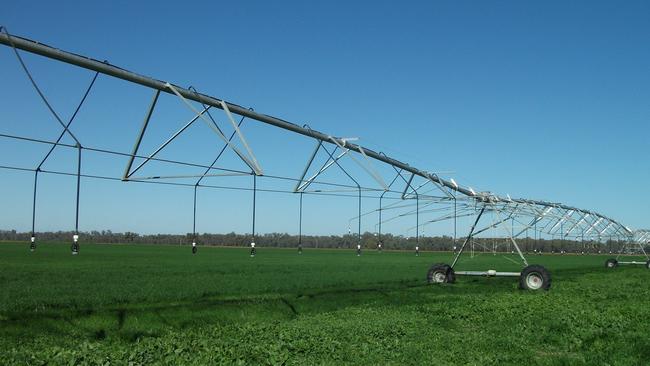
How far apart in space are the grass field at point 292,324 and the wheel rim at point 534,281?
108 inches

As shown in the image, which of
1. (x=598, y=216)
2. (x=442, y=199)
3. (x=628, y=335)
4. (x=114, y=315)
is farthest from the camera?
(x=598, y=216)

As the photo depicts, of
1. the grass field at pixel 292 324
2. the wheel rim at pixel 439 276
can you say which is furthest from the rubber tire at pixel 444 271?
the grass field at pixel 292 324

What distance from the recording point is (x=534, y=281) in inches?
956

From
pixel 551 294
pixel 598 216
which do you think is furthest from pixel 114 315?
pixel 598 216

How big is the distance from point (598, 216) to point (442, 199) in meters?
53.5

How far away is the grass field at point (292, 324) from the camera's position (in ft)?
33.4

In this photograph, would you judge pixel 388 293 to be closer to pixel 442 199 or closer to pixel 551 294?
pixel 551 294

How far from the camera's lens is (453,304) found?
17781mm

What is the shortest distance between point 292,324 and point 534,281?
1371 cm

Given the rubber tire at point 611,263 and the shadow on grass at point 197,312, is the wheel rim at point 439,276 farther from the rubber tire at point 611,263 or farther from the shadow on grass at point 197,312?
the rubber tire at point 611,263

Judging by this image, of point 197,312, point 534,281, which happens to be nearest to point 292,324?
point 197,312

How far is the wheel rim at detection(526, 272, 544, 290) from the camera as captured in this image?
948 inches

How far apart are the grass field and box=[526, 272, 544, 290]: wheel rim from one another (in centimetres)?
275

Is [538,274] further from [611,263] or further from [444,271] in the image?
[611,263]
